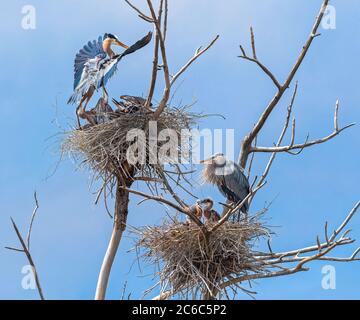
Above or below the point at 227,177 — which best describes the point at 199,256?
below

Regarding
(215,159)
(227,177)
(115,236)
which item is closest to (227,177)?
(227,177)

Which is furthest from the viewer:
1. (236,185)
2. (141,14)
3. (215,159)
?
(215,159)

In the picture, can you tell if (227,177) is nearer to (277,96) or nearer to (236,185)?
(236,185)

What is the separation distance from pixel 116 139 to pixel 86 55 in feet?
3.61

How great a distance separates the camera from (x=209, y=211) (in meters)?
7.43

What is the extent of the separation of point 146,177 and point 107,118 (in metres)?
0.60

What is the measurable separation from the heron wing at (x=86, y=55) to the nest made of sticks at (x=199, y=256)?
1705mm

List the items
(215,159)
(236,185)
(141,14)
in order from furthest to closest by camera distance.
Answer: (215,159) → (236,185) → (141,14)

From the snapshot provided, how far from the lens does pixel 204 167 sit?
8820 millimetres

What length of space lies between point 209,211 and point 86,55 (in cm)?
182

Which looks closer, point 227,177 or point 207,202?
point 207,202

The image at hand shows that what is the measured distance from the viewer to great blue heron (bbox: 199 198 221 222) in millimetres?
7285

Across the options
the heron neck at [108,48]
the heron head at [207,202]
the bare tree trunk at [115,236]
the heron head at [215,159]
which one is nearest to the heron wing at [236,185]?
the heron head at [215,159]

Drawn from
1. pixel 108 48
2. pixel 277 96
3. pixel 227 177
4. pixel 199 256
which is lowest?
pixel 199 256
